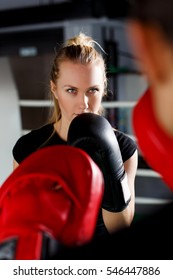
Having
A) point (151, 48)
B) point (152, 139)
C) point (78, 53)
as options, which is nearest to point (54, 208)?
point (152, 139)

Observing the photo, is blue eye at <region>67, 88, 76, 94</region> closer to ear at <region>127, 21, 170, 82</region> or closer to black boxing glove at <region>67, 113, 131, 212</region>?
black boxing glove at <region>67, 113, 131, 212</region>

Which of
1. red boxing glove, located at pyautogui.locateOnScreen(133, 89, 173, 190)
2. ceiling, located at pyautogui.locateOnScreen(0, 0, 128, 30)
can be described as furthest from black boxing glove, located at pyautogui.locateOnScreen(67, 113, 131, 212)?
ceiling, located at pyautogui.locateOnScreen(0, 0, 128, 30)

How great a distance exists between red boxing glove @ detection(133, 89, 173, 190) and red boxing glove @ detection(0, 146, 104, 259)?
13cm

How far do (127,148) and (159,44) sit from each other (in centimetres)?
62

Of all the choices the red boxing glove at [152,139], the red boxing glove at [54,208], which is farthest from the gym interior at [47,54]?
the red boxing glove at [152,139]

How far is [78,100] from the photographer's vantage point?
1001 mm

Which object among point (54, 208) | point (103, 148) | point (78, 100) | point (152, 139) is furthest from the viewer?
point (78, 100)

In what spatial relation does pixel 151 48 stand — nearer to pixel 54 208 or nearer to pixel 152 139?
pixel 152 139

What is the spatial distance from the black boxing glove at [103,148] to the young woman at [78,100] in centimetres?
6

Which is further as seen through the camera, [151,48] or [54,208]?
[54,208]

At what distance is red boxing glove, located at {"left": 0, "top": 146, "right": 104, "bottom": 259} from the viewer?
679mm

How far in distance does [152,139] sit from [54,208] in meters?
0.20

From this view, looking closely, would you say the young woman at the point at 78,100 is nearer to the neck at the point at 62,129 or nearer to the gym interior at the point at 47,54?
the neck at the point at 62,129
